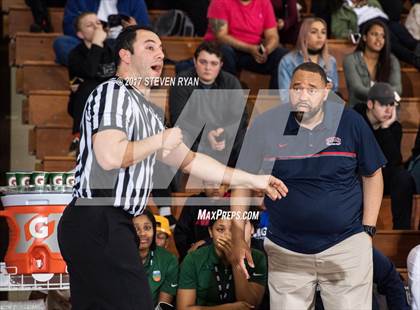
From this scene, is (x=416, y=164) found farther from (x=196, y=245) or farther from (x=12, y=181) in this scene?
(x=12, y=181)

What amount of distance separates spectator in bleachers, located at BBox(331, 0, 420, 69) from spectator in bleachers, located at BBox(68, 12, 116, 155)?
6.77ft

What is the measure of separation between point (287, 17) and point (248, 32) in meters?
0.63

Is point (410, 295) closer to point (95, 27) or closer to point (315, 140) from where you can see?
point (315, 140)

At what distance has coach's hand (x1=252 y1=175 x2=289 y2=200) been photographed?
3.88m

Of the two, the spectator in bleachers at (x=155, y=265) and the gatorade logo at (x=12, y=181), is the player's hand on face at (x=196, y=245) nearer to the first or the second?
the spectator in bleachers at (x=155, y=265)

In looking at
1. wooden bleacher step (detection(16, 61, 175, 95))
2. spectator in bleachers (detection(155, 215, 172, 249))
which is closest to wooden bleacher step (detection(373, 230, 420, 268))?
spectator in bleachers (detection(155, 215, 172, 249))

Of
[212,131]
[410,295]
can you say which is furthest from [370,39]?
[410,295]

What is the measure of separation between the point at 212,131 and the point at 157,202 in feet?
1.90

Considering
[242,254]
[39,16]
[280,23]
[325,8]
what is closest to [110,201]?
[242,254]

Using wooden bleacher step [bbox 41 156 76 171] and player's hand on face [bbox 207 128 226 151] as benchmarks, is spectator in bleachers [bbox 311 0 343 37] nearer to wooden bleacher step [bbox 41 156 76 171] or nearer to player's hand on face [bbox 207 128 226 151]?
player's hand on face [bbox 207 128 226 151]

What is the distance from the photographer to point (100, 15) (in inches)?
300

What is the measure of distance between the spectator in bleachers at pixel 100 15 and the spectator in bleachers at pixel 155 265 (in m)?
2.40

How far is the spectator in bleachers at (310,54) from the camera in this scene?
7.00 m

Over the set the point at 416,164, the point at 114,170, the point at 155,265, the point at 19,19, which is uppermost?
the point at 19,19
